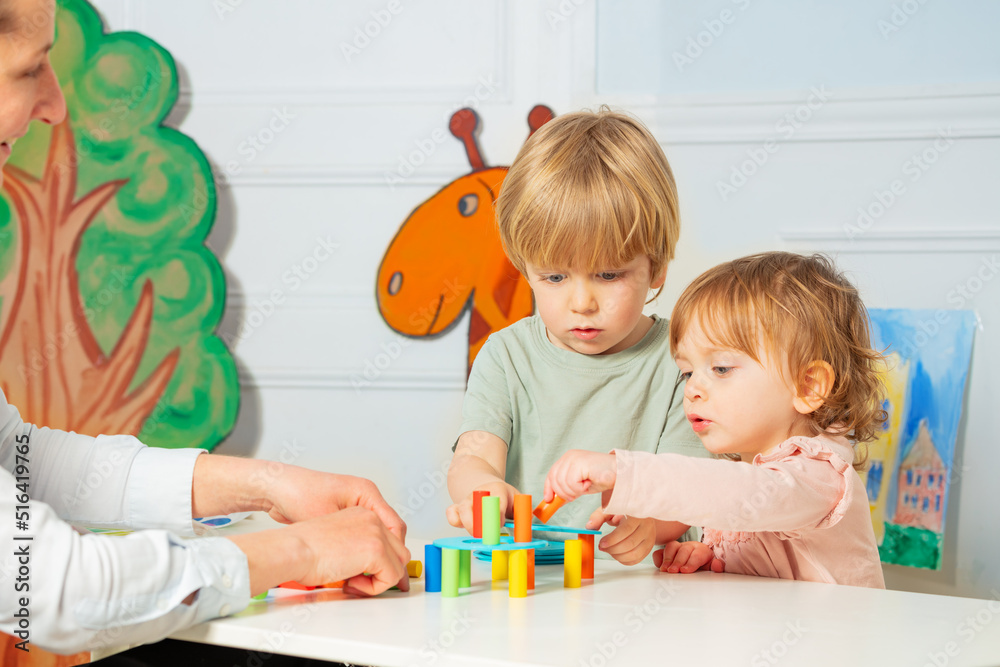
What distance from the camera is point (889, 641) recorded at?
0.69 meters

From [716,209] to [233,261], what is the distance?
4.51ft

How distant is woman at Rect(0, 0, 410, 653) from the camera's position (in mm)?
659

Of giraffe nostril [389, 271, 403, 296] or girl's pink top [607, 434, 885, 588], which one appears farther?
giraffe nostril [389, 271, 403, 296]

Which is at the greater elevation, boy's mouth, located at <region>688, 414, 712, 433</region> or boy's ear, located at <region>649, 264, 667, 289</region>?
boy's ear, located at <region>649, 264, 667, 289</region>

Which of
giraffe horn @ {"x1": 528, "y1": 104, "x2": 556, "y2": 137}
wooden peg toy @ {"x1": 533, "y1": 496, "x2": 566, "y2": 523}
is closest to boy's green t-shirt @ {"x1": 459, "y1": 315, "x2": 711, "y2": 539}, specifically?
wooden peg toy @ {"x1": 533, "y1": 496, "x2": 566, "y2": 523}


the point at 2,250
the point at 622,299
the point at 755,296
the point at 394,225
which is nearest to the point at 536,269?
the point at 622,299

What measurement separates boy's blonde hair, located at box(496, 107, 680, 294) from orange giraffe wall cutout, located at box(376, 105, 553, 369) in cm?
102

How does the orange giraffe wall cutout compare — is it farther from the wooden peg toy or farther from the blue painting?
the wooden peg toy
